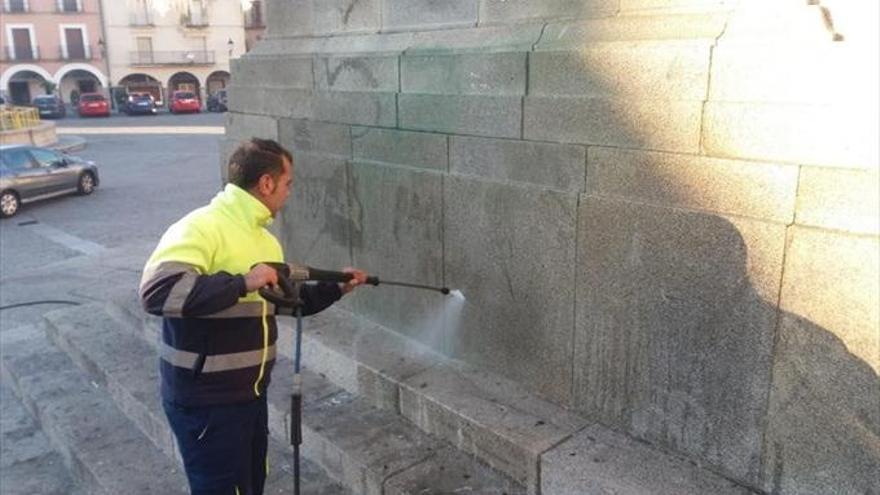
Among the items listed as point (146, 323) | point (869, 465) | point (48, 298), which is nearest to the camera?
point (869, 465)

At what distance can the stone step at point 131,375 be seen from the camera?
420 cm

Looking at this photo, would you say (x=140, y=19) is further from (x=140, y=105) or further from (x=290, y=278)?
(x=290, y=278)

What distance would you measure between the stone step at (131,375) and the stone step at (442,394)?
0.58 metres

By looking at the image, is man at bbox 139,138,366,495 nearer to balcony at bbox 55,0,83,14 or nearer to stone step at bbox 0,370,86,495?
stone step at bbox 0,370,86,495

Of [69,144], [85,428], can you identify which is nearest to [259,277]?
[85,428]

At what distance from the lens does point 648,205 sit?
319 centimetres

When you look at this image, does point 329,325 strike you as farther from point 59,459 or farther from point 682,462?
point 682,462

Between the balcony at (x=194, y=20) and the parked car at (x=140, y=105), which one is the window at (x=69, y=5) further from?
the parked car at (x=140, y=105)

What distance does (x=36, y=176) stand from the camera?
16.3 m

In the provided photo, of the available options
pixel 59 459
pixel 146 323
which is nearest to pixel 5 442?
pixel 59 459

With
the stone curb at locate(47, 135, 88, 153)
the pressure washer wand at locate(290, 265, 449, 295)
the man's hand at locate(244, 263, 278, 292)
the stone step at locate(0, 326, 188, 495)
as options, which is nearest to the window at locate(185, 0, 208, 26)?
the stone curb at locate(47, 135, 88, 153)

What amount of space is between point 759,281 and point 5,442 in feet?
18.1

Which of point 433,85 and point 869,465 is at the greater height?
point 433,85

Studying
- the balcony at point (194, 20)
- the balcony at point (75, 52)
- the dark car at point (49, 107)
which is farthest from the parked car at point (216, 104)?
the balcony at point (75, 52)
